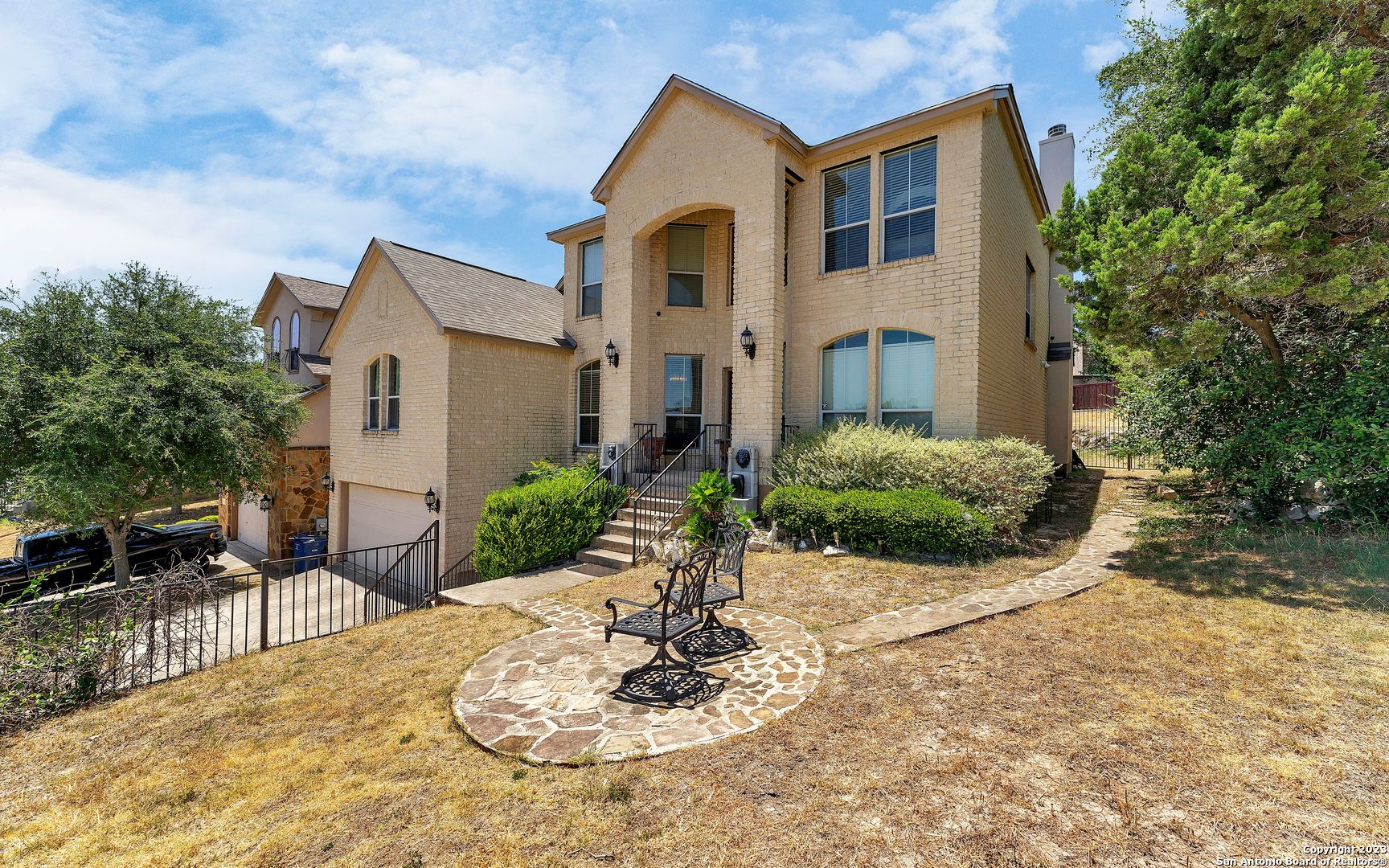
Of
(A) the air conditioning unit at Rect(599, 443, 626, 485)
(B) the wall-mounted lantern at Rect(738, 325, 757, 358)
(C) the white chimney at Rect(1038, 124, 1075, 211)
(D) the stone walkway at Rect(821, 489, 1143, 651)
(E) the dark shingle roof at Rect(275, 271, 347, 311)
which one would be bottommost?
(D) the stone walkway at Rect(821, 489, 1143, 651)

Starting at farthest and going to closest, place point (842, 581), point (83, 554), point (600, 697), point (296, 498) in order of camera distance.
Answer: point (296, 498), point (83, 554), point (842, 581), point (600, 697)

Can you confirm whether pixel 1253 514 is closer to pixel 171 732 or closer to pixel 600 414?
pixel 600 414

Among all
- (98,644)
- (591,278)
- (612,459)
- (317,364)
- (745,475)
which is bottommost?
(98,644)

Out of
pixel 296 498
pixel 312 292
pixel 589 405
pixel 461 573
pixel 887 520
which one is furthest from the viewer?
pixel 312 292

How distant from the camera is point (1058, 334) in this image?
64.0 feet

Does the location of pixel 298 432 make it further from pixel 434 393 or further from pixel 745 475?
pixel 745 475

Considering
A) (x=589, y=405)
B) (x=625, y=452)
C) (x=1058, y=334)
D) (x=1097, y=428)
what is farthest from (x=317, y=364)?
(x=1097, y=428)

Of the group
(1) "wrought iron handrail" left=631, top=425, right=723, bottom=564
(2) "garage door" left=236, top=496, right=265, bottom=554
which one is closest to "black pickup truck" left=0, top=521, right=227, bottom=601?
(2) "garage door" left=236, top=496, right=265, bottom=554

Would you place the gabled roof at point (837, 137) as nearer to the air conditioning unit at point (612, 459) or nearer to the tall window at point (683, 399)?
the tall window at point (683, 399)

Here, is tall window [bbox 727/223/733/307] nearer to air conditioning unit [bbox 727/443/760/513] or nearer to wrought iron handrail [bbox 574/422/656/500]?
wrought iron handrail [bbox 574/422/656/500]

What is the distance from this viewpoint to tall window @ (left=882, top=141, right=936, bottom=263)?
1051 cm

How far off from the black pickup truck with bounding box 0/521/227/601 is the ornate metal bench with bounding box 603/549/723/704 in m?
12.6

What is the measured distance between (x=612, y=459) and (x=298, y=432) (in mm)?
11178

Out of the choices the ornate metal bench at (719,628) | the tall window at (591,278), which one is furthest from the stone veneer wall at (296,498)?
the ornate metal bench at (719,628)
